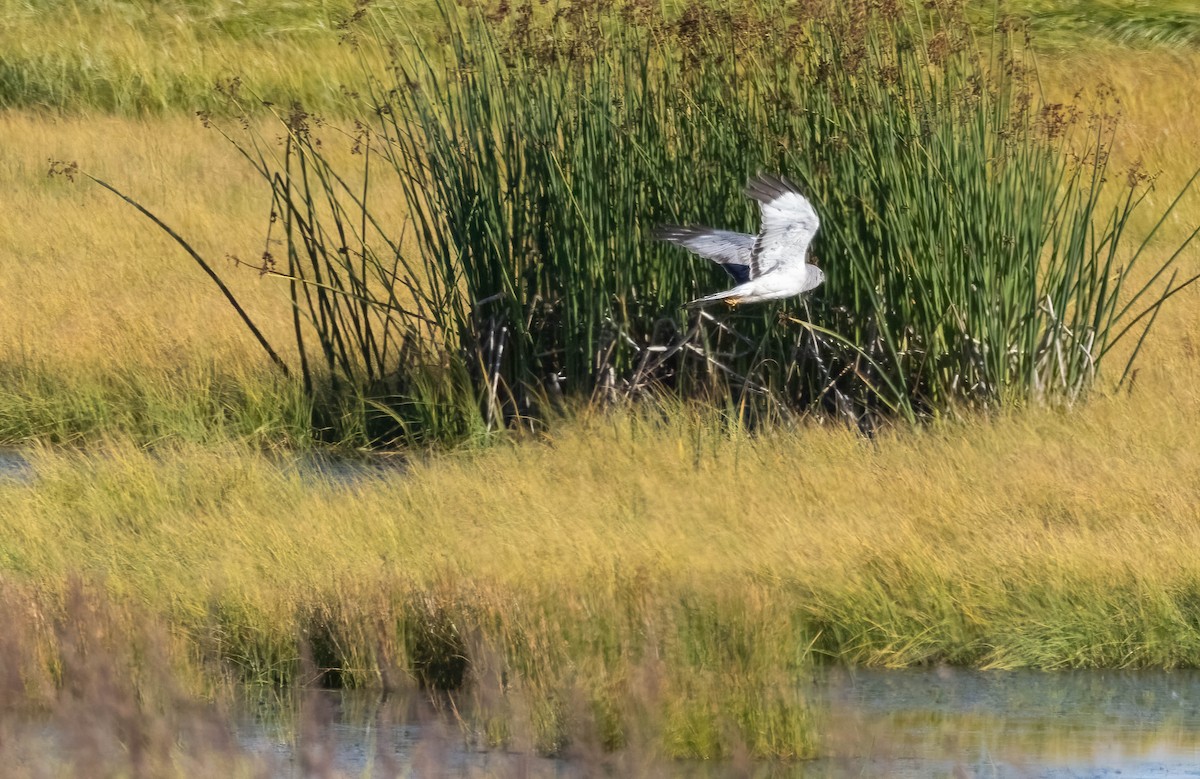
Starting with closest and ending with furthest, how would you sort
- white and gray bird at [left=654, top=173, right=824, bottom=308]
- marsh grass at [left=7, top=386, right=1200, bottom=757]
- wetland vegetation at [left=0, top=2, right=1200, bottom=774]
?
marsh grass at [left=7, top=386, right=1200, bottom=757] < wetland vegetation at [left=0, top=2, right=1200, bottom=774] < white and gray bird at [left=654, top=173, right=824, bottom=308]

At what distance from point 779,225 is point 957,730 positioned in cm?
212

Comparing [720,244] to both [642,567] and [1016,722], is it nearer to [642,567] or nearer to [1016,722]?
[642,567]

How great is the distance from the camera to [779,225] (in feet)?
20.5

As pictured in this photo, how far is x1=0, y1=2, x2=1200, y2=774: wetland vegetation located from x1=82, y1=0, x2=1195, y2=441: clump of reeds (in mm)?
22

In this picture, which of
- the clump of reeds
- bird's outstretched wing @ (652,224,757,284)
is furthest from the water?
the clump of reeds

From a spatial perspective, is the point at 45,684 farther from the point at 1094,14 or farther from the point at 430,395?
the point at 1094,14

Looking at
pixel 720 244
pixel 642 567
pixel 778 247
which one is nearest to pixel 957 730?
pixel 642 567

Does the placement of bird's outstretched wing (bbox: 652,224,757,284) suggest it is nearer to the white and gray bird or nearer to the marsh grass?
the white and gray bird

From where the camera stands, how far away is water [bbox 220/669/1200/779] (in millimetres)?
4234

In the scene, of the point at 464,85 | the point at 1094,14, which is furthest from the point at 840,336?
the point at 1094,14

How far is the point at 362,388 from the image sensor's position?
8016mm

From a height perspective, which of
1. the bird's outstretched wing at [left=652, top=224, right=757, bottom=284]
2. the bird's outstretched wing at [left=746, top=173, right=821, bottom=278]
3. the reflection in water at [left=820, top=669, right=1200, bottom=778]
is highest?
the bird's outstretched wing at [left=746, top=173, right=821, bottom=278]

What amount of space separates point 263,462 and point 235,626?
5.46 feet

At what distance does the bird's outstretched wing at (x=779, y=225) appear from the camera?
20.4ft
